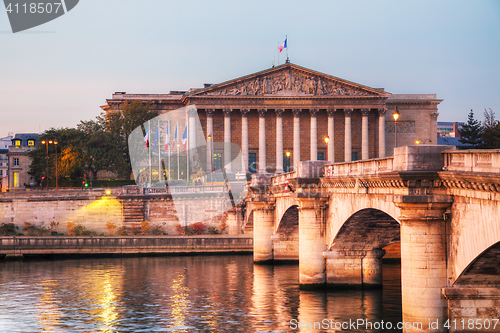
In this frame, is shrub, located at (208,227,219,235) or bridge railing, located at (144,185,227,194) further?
bridge railing, located at (144,185,227,194)

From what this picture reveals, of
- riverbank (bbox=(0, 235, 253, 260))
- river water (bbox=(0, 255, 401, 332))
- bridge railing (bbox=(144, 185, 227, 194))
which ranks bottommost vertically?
river water (bbox=(0, 255, 401, 332))

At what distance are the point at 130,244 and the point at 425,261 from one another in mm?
41581

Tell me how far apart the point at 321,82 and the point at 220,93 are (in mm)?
16030

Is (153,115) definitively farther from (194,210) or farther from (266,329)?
(266,329)

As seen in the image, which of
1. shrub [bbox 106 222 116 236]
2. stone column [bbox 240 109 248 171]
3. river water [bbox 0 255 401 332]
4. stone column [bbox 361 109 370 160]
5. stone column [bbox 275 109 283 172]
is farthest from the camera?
stone column [bbox 361 109 370 160]

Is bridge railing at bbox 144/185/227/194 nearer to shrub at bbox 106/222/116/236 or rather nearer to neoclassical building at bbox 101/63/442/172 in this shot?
shrub at bbox 106/222/116/236

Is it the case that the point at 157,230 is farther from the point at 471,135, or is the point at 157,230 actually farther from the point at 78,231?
the point at 471,135

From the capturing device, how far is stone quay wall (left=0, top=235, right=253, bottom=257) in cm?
5753

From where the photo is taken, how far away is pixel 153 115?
96.5 meters

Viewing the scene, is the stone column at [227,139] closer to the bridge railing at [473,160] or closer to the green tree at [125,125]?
the green tree at [125,125]

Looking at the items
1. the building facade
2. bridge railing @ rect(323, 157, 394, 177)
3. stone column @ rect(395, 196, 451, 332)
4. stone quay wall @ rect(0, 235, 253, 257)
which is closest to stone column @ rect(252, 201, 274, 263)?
stone quay wall @ rect(0, 235, 253, 257)

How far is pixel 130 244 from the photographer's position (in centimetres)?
5828

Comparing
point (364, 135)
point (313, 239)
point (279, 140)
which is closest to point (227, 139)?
point (279, 140)

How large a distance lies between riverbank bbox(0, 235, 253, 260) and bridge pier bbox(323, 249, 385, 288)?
23.9m
